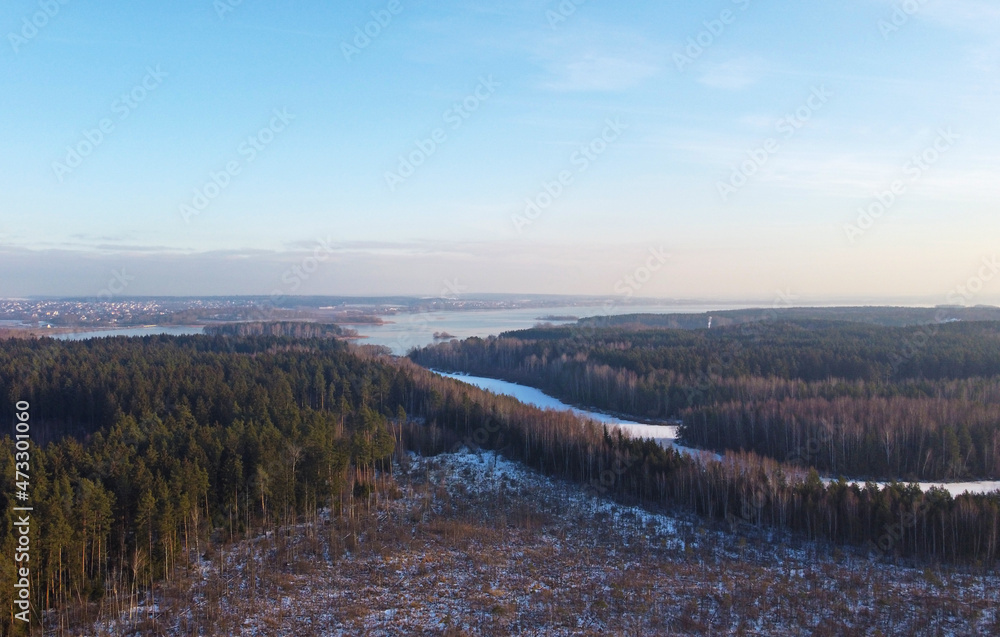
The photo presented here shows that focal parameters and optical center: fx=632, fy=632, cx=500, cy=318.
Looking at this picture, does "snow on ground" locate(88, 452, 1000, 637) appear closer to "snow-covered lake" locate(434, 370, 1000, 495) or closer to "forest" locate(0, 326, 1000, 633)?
"forest" locate(0, 326, 1000, 633)

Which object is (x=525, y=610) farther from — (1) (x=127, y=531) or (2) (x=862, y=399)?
(2) (x=862, y=399)

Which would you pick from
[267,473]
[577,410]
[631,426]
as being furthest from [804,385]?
[267,473]

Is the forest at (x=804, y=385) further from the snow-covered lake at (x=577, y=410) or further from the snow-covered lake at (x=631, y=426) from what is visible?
the snow-covered lake at (x=577, y=410)

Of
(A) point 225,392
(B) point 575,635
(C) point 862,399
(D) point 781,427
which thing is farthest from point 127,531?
(C) point 862,399

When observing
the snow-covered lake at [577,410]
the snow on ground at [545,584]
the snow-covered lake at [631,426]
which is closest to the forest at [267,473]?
the snow on ground at [545,584]

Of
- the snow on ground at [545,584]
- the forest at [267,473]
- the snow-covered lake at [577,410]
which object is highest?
the forest at [267,473]
